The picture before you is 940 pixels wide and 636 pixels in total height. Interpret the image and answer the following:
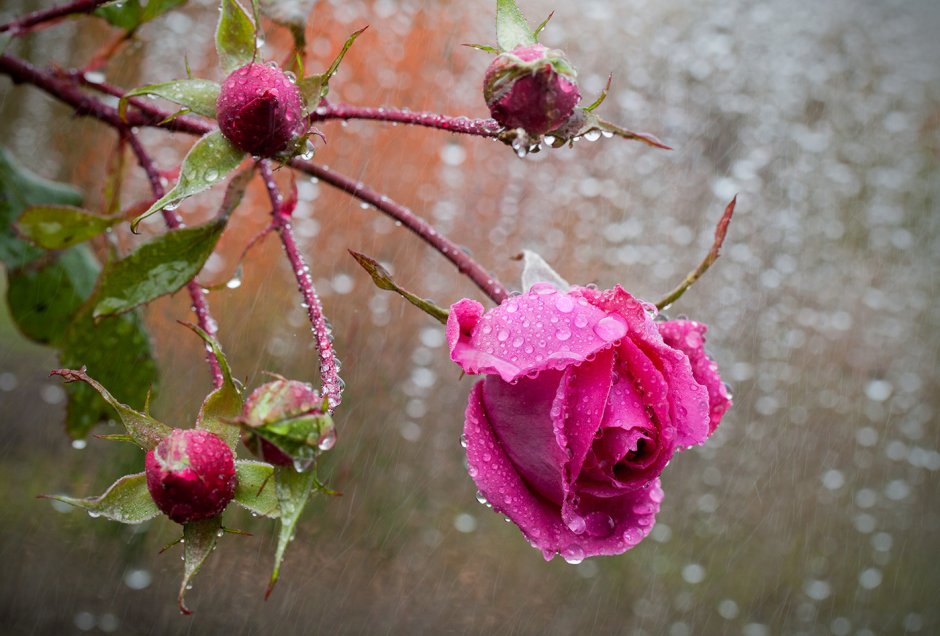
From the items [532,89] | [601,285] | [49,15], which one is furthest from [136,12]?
[601,285]

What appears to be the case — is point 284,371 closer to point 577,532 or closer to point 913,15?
point 577,532

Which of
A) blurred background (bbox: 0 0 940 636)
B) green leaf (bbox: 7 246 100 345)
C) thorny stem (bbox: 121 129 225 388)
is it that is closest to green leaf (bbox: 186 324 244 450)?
thorny stem (bbox: 121 129 225 388)

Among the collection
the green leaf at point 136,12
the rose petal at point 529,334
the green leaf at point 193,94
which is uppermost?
the green leaf at point 193,94

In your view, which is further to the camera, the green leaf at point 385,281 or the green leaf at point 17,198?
the green leaf at point 17,198

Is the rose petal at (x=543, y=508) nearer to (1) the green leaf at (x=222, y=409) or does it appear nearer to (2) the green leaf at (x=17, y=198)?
(1) the green leaf at (x=222, y=409)

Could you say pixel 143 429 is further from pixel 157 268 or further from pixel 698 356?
pixel 698 356

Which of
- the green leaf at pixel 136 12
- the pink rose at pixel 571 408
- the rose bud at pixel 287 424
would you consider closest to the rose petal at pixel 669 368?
the pink rose at pixel 571 408

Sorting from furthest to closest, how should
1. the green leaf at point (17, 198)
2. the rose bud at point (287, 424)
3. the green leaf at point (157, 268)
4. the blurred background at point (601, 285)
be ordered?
1. the blurred background at point (601, 285)
2. the green leaf at point (17, 198)
3. the green leaf at point (157, 268)
4. the rose bud at point (287, 424)

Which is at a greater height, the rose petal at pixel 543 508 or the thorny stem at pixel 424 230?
the thorny stem at pixel 424 230
